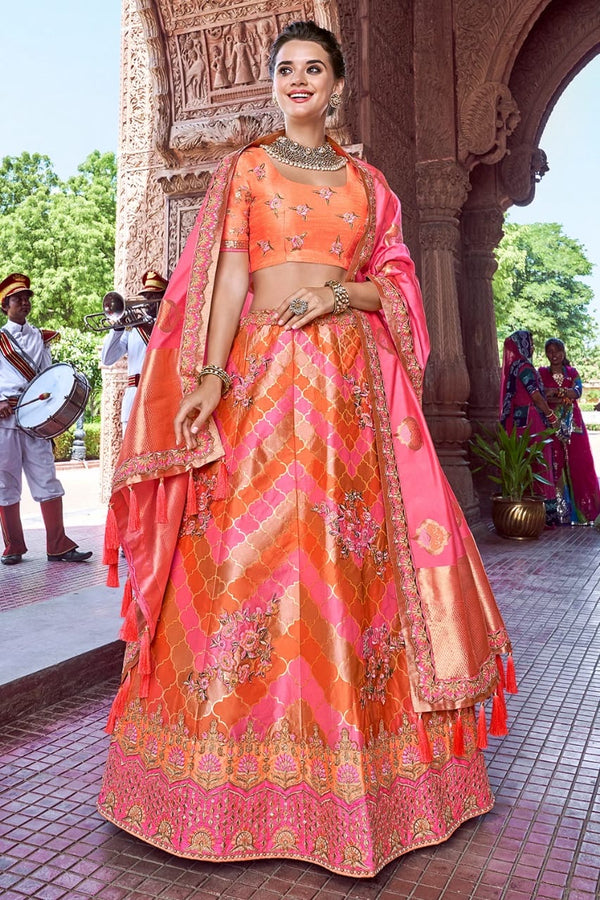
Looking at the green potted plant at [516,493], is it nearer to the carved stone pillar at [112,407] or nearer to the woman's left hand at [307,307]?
the carved stone pillar at [112,407]

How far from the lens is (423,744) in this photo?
1.64m

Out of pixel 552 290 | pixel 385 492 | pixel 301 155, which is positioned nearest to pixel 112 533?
pixel 385 492

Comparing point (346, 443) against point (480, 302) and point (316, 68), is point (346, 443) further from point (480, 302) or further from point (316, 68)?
point (480, 302)

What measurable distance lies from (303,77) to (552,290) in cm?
3265

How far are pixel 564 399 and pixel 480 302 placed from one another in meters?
1.11

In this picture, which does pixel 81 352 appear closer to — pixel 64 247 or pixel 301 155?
pixel 64 247

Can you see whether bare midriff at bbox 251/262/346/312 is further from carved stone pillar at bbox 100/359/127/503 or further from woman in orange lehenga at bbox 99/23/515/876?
carved stone pillar at bbox 100/359/127/503

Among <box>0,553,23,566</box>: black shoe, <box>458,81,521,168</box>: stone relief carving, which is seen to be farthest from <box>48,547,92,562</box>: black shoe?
<box>458,81,521,168</box>: stone relief carving

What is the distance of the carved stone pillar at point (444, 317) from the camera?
5922mm

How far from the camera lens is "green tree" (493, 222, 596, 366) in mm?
31788

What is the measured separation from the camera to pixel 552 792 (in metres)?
1.95

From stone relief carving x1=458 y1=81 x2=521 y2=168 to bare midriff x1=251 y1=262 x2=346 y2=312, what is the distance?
15.2 feet

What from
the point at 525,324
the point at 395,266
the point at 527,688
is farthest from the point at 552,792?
the point at 525,324

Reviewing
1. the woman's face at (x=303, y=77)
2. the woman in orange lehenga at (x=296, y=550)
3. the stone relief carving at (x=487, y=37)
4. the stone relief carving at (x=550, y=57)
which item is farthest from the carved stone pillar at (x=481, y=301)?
the woman's face at (x=303, y=77)
